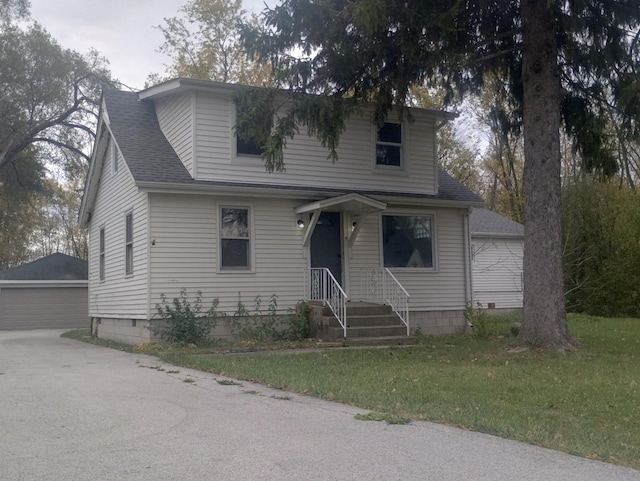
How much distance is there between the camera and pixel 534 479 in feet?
16.6

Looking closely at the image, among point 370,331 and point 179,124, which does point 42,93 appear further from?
point 370,331

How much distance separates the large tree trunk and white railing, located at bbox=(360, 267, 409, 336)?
13.5 feet

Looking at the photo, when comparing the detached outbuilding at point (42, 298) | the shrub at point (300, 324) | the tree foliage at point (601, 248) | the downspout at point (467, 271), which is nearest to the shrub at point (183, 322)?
the shrub at point (300, 324)

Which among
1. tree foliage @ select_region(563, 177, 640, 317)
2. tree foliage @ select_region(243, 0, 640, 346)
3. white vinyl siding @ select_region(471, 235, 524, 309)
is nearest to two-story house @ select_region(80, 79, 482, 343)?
tree foliage @ select_region(243, 0, 640, 346)

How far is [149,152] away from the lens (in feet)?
54.2

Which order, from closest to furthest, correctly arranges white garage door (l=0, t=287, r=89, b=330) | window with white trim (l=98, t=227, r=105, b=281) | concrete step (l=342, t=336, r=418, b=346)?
concrete step (l=342, t=336, r=418, b=346) → window with white trim (l=98, t=227, r=105, b=281) → white garage door (l=0, t=287, r=89, b=330)

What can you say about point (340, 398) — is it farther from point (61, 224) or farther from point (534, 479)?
point (61, 224)

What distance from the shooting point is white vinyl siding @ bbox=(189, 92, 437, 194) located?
52.9 ft

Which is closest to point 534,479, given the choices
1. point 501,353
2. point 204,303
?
point 501,353

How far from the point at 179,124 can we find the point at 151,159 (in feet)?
3.80

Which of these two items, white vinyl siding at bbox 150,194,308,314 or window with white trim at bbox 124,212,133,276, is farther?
window with white trim at bbox 124,212,133,276

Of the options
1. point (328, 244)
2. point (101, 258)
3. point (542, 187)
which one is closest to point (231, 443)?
point (542, 187)

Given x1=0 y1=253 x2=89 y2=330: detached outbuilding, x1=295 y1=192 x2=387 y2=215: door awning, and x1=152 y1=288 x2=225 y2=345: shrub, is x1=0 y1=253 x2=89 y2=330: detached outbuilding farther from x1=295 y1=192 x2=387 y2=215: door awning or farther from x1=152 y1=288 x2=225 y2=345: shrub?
x1=295 y1=192 x2=387 y2=215: door awning

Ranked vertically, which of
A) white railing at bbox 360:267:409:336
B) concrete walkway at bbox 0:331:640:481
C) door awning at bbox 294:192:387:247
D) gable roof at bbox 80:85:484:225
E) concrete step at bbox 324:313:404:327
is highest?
gable roof at bbox 80:85:484:225
